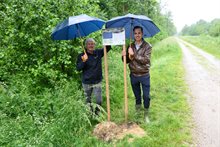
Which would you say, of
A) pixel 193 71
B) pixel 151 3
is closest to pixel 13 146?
pixel 193 71

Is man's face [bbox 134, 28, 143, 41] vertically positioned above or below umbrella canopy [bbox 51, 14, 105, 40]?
below

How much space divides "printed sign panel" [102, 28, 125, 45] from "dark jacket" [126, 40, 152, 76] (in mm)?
427

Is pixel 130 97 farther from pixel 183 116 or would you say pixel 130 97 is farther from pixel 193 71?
pixel 193 71

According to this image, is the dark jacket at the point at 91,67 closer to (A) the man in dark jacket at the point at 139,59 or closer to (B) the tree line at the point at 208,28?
(A) the man in dark jacket at the point at 139,59

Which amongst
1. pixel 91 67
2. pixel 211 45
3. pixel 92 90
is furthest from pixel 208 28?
pixel 91 67

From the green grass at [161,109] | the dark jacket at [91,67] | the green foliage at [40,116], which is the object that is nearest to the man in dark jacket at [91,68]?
the dark jacket at [91,67]

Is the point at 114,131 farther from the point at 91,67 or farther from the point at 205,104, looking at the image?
the point at 205,104

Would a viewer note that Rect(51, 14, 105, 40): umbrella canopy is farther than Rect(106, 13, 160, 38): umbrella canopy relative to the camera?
No

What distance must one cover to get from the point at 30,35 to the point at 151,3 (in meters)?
18.4

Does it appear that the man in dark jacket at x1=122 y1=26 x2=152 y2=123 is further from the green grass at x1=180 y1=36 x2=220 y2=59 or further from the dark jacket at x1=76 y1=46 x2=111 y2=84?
the green grass at x1=180 y1=36 x2=220 y2=59

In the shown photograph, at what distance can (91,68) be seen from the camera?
5.73m

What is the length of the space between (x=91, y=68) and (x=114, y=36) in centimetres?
85

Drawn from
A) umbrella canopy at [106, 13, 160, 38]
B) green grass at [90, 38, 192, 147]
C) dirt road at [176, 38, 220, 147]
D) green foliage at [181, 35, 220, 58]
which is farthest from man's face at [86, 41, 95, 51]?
green foliage at [181, 35, 220, 58]

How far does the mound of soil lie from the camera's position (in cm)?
527
